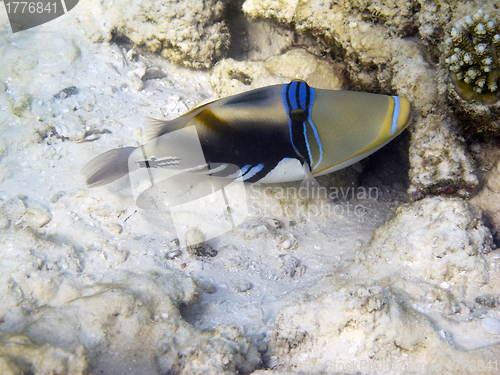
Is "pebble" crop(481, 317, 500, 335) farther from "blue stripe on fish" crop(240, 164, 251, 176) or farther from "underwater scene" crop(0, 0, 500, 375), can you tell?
"blue stripe on fish" crop(240, 164, 251, 176)

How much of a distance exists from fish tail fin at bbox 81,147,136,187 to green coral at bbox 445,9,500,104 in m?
2.58

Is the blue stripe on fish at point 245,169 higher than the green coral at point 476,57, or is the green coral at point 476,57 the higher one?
the green coral at point 476,57

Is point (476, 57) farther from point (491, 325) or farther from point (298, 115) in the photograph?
point (491, 325)

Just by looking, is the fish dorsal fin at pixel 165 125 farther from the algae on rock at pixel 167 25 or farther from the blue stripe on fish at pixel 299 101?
the algae on rock at pixel 167 25

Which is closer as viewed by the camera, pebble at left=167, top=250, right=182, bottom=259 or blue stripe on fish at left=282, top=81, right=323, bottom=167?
blue stripe on fish at left=282, top=81, right=323, bottom=167

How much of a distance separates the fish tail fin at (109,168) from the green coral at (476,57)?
2.58 m

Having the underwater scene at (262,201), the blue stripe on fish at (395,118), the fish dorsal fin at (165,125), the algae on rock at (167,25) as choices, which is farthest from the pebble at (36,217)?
the blue stripe on fish at (395,118)

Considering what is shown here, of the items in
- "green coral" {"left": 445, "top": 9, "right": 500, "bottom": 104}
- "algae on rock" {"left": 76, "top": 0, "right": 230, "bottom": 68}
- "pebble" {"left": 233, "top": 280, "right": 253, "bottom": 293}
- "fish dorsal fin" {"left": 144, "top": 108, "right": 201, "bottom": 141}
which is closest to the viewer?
"green coral" {"left": 445, "top": 9, "right": 500, "bottom": 104}

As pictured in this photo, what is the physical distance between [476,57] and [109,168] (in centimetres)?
290

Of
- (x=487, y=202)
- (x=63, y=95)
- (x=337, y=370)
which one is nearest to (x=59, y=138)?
(x=63, y=95)

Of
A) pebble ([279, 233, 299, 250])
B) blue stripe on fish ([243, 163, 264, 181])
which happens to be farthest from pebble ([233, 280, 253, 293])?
blue stripe on fish ([243, 163, 264, 181])

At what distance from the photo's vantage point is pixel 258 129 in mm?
2266

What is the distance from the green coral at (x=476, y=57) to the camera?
1979 mm

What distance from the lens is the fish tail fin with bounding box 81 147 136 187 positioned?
2.62m
